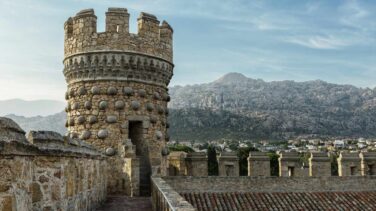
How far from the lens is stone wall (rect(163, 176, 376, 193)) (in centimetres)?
1706

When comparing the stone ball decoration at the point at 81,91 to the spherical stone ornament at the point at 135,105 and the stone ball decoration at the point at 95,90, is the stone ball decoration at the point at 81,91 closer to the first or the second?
the stone ball decoration at the point at 95,90

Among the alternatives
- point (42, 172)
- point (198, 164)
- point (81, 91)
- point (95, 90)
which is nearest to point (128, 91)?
point (95, 90)

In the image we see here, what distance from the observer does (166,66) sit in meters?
18.3

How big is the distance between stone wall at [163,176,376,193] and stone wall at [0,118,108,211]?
7694 millimetres

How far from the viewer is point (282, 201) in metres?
16.7

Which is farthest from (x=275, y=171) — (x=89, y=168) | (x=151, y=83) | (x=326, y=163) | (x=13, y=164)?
(x=13, y=164)

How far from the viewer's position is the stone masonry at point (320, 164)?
60.5 feet

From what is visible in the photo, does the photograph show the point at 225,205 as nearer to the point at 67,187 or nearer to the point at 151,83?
the point at 151,83

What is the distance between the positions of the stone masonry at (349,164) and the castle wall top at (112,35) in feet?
27.3

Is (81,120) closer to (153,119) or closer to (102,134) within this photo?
(102,134)

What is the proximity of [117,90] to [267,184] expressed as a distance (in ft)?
21.4

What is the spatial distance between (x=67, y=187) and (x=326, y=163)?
13.8 m

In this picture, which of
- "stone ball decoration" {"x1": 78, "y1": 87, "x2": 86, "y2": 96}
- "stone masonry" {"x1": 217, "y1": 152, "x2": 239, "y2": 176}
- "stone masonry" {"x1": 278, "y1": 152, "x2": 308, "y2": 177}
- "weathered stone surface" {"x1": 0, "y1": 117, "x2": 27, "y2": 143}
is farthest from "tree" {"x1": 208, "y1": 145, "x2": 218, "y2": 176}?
"weathered stone surface" {"x1": 0, "y1": 117, "x2": 27, "y2": 143}

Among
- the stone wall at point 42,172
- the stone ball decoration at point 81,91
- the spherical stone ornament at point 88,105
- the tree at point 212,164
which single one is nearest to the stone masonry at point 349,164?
the spherical stone ornament at point 88,105
